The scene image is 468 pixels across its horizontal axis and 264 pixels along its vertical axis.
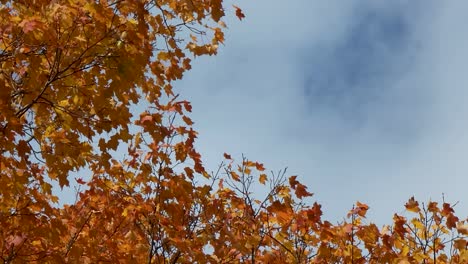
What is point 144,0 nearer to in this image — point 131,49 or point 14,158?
point 131,49

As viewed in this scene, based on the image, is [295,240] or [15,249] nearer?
[15,249]

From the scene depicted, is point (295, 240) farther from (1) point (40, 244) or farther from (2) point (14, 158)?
(2) point (14, 158)

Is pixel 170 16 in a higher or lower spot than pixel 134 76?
higher

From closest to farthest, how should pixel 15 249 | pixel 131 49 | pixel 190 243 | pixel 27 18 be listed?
pixel 27 18 < pixel 131 49 < pixel 15 249 < pixel 190 243

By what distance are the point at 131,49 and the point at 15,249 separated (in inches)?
100

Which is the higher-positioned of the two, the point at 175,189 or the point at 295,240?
the point at 175,189

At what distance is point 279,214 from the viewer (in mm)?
6270

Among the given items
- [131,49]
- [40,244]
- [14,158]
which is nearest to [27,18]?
[131,49]

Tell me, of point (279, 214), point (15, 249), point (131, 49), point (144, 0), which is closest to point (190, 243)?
point (279, 214)

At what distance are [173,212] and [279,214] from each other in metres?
1.36

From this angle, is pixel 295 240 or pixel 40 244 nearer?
pixel 40 244

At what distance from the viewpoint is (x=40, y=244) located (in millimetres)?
5449

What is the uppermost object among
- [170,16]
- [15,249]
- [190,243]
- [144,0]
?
[170,16]

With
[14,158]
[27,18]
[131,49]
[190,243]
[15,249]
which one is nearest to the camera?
[27,18]
